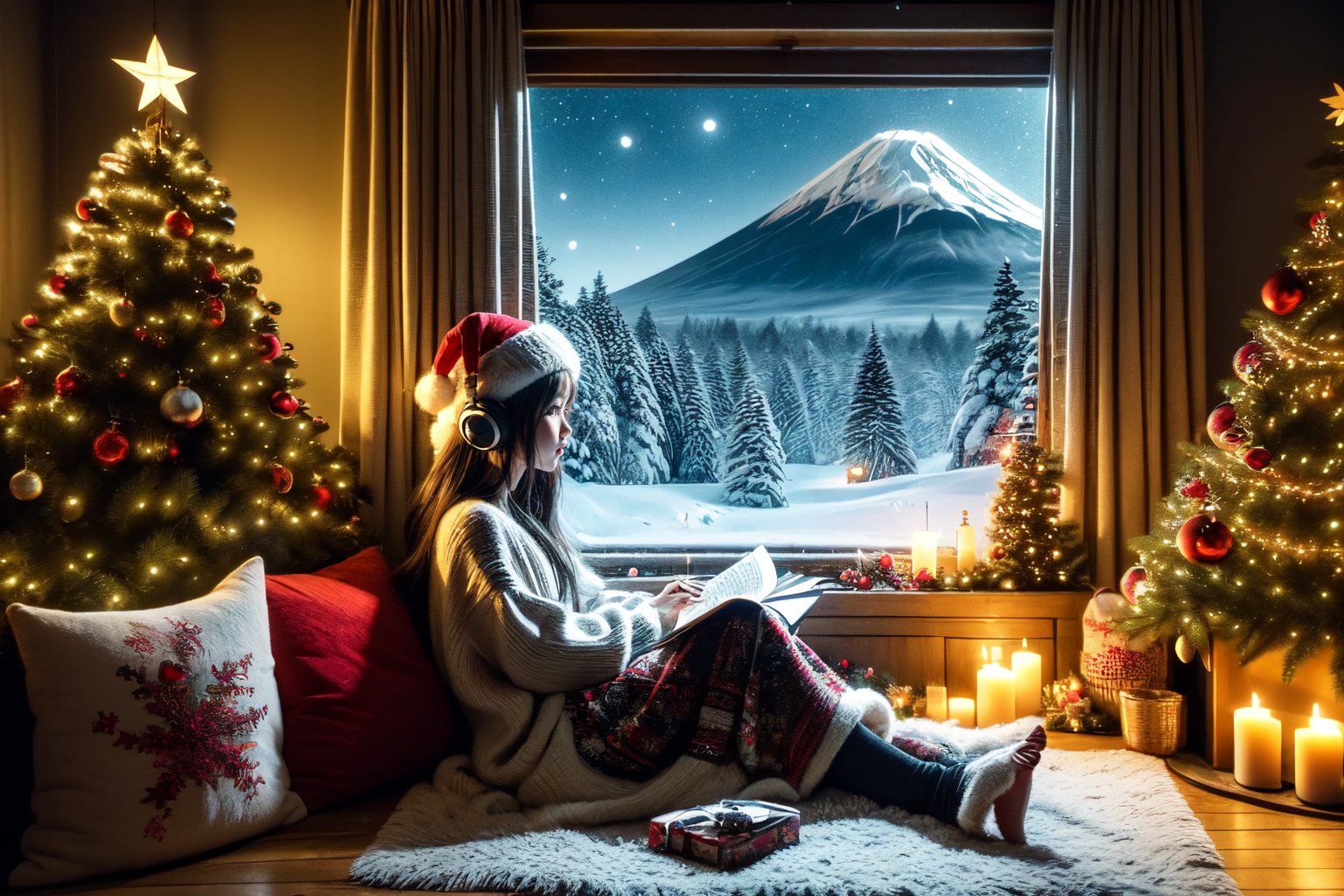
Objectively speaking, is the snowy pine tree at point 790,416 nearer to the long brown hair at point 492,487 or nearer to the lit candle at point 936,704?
the lit candle at point 936,704

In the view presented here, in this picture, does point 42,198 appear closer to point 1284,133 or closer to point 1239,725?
point 1239,725

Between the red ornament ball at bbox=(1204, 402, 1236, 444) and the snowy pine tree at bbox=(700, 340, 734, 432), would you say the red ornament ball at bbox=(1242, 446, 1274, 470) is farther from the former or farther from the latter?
the snowy pine tree at bbox=(700, 340, 734, 432)

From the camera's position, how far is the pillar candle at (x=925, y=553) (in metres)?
2.73

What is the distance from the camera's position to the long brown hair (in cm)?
214

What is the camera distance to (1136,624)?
2.22 m

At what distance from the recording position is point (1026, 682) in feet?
8.25

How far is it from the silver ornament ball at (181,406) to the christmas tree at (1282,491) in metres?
2.31

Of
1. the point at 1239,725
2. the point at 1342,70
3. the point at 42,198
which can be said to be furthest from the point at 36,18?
the point at 1342,70

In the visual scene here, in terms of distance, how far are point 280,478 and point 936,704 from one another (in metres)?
1.88

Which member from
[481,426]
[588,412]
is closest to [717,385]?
[588,412]

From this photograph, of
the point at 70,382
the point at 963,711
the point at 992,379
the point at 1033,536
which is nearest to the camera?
the point at 70,382

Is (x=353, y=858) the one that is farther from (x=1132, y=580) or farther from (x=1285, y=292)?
(x=1285, y=292)

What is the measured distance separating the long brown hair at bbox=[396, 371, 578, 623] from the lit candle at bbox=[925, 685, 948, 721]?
1094 mm

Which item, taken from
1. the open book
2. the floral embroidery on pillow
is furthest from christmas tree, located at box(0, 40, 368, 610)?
the open book
